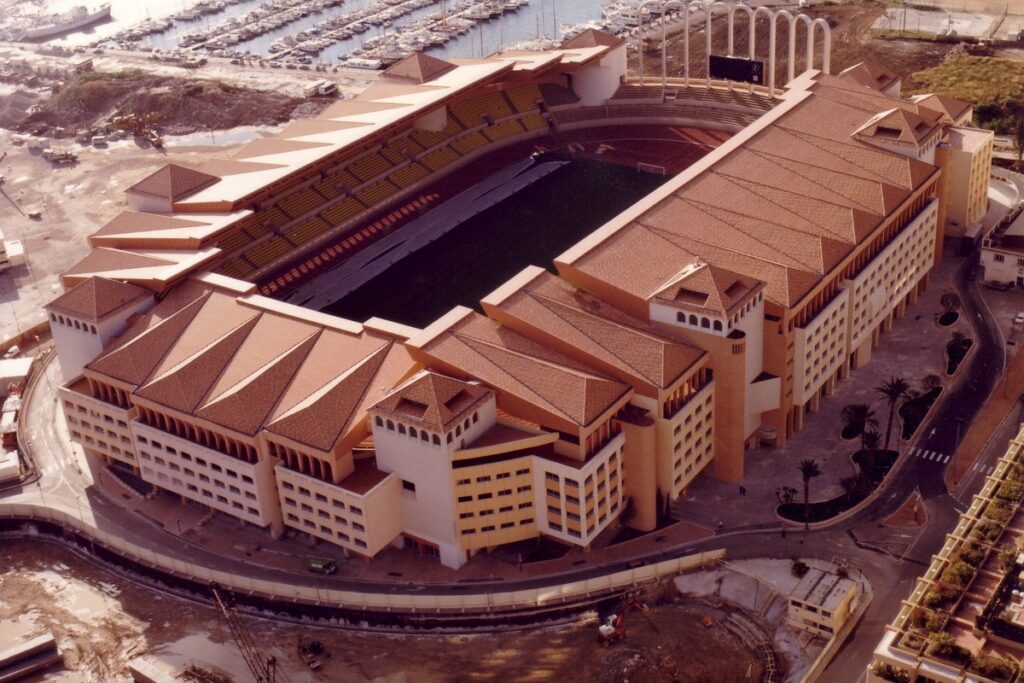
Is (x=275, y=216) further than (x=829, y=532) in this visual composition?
Yes

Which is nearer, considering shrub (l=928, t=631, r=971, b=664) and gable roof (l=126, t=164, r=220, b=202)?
shrub (l=928, t=631, r=971, b=664)

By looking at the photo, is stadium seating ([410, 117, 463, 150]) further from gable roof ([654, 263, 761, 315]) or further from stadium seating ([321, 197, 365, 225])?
gable roof ([654, 263, 761, 315])

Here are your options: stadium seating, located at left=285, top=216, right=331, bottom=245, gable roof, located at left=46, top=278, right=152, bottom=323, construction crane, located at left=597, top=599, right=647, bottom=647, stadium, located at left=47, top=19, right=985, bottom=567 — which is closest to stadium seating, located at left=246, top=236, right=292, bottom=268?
stadium, located at left=47, top=19, right=985, bottom=567

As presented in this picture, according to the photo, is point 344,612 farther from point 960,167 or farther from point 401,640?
point 960,167

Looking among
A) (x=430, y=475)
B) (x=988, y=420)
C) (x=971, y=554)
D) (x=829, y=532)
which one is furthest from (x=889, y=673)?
(x=988, y=420)

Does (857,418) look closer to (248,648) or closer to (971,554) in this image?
(971,554)

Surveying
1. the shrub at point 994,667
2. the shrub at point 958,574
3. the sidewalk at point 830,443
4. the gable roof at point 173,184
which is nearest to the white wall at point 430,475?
the sidewalk at point 830,443
